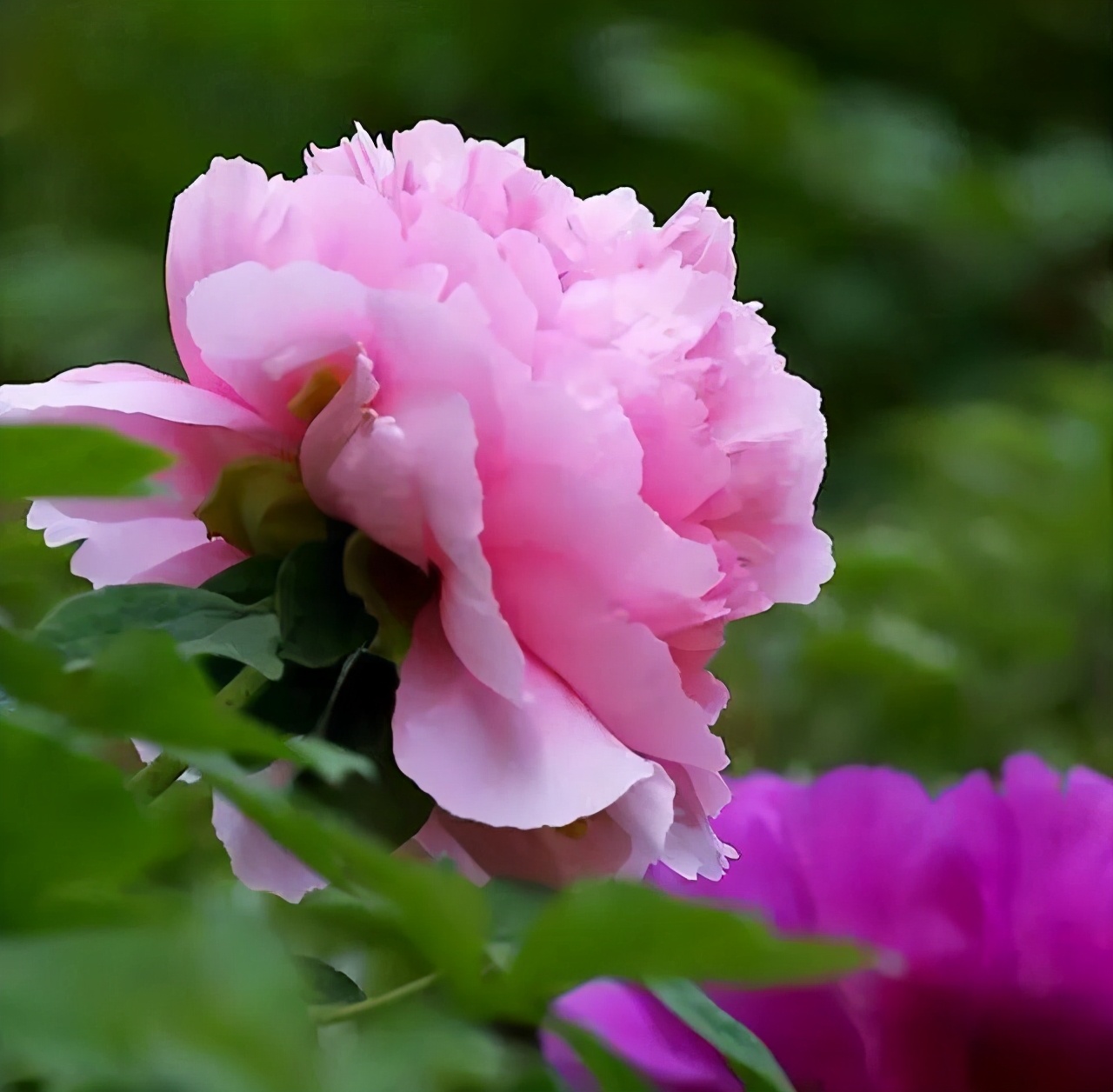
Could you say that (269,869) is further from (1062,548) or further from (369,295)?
(1062,548)

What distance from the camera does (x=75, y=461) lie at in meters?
0.13

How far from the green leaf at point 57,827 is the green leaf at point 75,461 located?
0.02m

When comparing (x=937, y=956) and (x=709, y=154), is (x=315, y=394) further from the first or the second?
(x=709, y=154)

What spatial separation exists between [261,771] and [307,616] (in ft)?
0.07

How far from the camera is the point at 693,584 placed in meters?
0.18

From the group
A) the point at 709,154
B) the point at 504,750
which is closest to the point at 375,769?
the point at 504,750

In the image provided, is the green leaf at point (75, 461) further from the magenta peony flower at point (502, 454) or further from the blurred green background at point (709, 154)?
the blurred green background at point (709, 154)

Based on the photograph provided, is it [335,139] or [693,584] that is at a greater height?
[693,584]

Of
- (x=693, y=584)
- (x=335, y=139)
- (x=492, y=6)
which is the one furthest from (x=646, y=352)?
(x=492, y=6)

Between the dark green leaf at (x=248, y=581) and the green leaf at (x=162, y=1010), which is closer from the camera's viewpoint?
the green leaf at (x=162, y=1010)

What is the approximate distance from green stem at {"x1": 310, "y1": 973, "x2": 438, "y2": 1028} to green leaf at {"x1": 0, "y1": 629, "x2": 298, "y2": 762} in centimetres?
4

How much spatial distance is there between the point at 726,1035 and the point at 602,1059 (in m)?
0.04

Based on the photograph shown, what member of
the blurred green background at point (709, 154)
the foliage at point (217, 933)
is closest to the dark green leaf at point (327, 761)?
the foliage at point (217, 933)

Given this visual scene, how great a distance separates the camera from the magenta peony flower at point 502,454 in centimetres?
17
